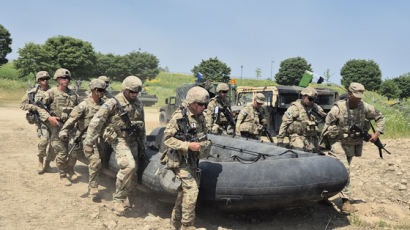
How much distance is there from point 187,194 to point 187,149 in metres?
0.52

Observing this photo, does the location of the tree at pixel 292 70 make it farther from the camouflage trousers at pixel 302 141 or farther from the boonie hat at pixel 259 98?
the camouflage trousers at pixel 302 141

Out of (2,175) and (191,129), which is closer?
(191,129)

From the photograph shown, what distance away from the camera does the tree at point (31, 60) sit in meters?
31.9

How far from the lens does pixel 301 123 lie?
558 centimetres

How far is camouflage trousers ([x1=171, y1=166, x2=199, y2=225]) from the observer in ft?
12.5

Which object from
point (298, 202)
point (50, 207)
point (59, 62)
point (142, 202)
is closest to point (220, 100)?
point (142, 202)

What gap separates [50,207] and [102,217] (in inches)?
30.0

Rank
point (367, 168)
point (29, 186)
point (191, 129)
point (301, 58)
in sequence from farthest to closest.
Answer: point (301, 58)
point (367, 168)
point (29, 186)
point (191, 129)

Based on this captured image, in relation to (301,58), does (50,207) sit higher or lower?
lower

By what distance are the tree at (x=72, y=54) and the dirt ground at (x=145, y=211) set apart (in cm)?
3162

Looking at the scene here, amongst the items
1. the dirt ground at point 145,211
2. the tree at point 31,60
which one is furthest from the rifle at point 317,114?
the tree at point 31,60

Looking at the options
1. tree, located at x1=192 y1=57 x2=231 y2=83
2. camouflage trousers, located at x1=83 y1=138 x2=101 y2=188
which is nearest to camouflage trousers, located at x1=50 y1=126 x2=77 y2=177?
camouflage trousers, located at x1=83 y1=138 x2=101 y2=188

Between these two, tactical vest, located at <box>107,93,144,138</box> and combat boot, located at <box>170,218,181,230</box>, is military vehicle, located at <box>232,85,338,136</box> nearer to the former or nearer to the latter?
tactical vest, located at <box>107,93,144,138</box>

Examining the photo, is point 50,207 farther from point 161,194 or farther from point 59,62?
point 59,62
